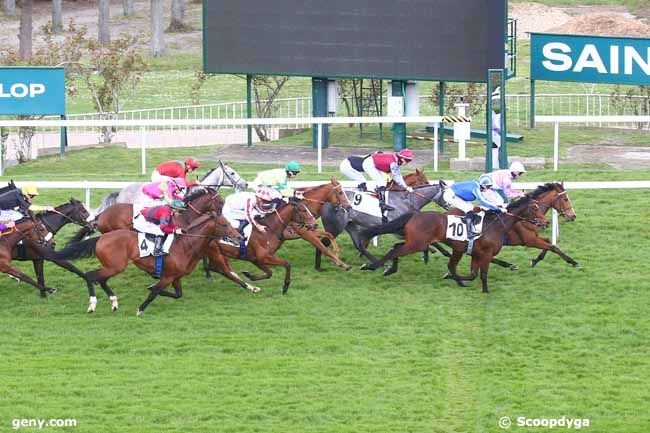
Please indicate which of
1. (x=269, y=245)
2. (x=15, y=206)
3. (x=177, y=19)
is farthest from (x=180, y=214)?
(x=177, y=19)

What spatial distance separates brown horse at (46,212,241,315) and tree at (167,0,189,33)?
1127 inches

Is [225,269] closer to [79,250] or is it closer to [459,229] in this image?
[79,250]

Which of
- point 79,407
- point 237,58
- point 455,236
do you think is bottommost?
point 79,407

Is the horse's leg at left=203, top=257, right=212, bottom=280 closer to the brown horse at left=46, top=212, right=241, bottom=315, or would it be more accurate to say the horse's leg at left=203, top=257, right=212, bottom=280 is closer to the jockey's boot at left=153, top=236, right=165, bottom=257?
the brown horse at left=46, top=212, right=241, bottom=315

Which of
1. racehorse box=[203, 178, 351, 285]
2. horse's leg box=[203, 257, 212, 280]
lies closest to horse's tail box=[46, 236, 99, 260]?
horse's leg box=[203, 257, 212, 280]

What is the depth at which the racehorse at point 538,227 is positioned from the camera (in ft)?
46.1

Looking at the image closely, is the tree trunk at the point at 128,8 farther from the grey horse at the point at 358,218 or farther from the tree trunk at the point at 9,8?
the grey horse at the point at 358,218

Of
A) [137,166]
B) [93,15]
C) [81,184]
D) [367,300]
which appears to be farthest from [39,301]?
[93,15]

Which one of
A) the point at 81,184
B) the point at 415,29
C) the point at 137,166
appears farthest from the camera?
the point at 137,166

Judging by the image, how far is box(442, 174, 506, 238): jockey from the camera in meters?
13.8

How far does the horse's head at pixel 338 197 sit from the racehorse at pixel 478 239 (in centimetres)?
58

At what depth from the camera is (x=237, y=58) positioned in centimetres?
1936

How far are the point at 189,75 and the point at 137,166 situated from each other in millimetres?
15612

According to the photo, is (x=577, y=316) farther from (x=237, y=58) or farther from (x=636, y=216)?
(x=237, y=58)
